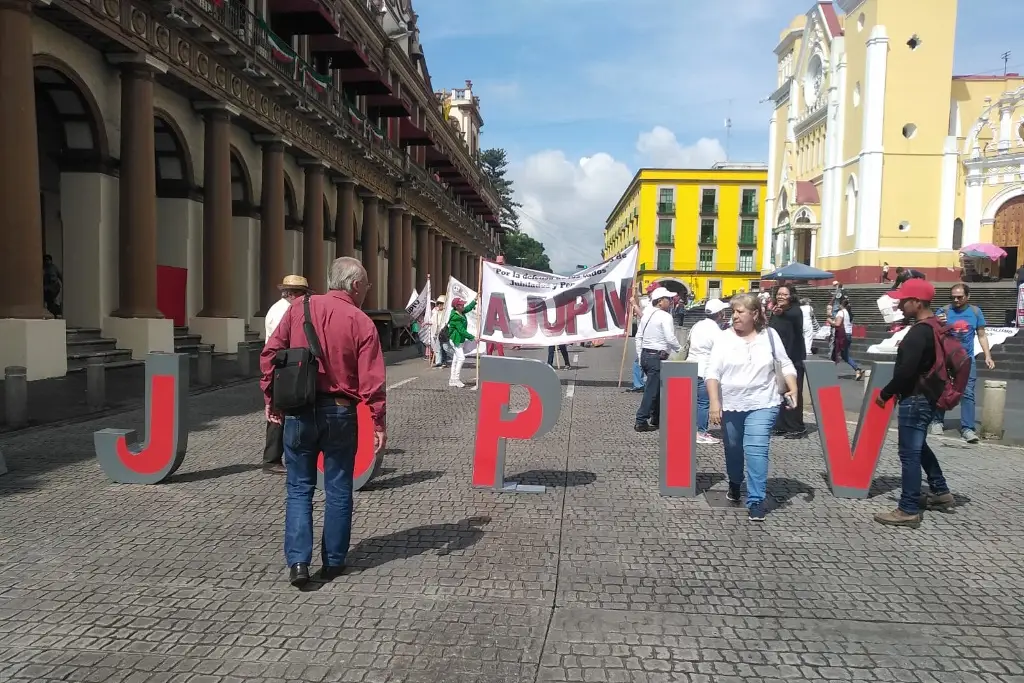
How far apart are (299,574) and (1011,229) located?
3893cm

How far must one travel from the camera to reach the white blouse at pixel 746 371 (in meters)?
5.79

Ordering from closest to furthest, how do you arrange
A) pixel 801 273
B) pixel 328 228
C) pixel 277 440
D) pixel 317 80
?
pixel 277 440 → pixel 317 80 → pixel 328 228 → pixel 801 273

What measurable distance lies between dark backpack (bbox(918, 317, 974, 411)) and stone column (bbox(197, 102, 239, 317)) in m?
16.4

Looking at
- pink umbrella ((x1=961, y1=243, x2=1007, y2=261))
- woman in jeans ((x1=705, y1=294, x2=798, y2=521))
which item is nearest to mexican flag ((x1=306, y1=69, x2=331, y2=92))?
woman in jeans ((x1=705, y1=294, x2=798, y2=521))

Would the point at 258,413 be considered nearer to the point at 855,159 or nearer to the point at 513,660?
the point at 513,660

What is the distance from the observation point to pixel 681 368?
21.2 ft

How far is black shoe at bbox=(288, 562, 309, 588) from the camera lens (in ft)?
13.8

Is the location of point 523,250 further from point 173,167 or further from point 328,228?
point 173,167

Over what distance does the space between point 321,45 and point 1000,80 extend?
1202 inches

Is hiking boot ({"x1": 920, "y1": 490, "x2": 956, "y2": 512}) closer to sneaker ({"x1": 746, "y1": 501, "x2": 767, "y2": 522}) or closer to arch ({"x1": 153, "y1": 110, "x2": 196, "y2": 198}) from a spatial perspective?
sneaker ({"x1": 746, "y1": 501, "x2": 767, "y2": 522})

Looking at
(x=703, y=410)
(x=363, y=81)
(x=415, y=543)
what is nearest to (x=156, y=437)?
(x=415, y=543)

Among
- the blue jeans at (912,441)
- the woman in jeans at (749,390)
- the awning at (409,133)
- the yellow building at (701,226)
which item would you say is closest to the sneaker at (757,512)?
the woman in jeans at (749,390)

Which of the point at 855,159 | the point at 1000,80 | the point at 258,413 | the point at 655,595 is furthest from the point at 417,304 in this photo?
the point at 1000,80

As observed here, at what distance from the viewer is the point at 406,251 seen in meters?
36.4
